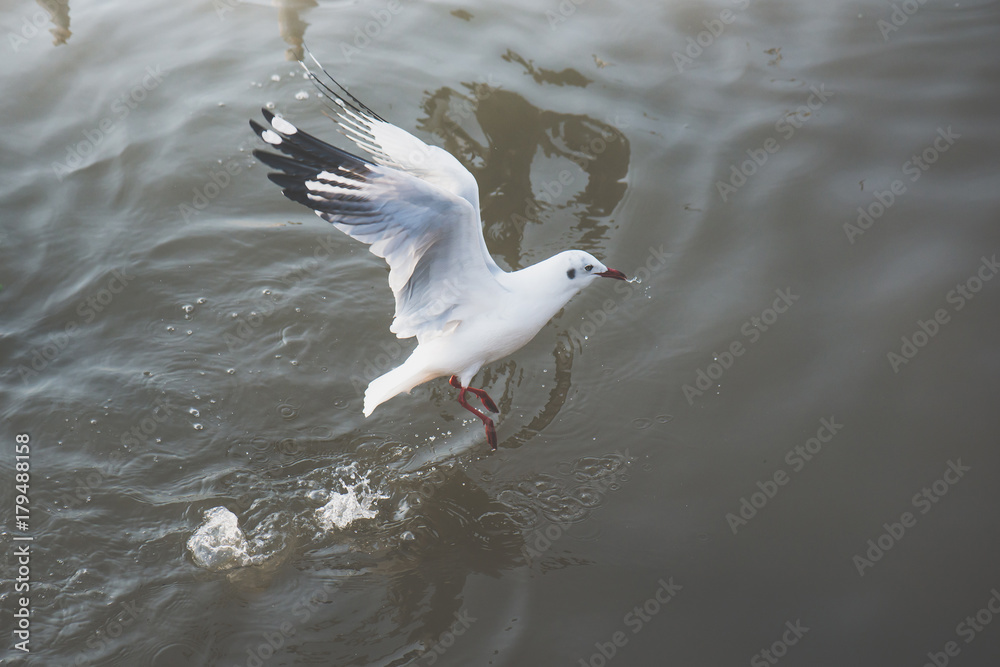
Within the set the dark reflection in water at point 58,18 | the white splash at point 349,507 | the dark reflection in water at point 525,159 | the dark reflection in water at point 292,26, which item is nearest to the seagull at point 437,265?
the white splash at point 349,507

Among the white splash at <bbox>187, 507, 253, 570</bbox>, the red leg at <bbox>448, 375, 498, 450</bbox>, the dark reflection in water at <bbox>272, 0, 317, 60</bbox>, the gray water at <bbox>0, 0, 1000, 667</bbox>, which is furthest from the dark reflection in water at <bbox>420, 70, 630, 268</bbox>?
the white splash at <bbox>187, 507, 253, 570</bbox>

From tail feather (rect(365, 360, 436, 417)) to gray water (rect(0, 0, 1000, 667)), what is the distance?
1.14 feet

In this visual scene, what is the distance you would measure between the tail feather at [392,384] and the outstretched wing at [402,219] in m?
0.19

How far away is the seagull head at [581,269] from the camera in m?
3.86

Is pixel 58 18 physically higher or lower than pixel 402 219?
lower

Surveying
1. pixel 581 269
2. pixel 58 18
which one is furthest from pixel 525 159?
pixel 58 18

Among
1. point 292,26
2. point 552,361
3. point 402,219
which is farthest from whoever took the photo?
point 292,26

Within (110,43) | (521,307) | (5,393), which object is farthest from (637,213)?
(110,43)

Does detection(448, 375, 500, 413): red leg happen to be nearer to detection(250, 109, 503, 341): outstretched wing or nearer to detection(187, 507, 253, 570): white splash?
detection(250, 109, 503, 341): outstretched wing

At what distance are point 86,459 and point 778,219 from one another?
4.06 m

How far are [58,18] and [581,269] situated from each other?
20.3 ft

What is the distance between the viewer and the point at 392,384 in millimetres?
3836

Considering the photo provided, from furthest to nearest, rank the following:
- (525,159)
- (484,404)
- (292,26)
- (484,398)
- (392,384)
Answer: (292,26) → (525,159) → (484,404) → (484,398) → (392,384)

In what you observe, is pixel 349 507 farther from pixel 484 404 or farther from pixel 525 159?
pixel 525 159
